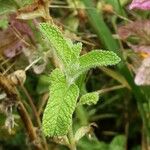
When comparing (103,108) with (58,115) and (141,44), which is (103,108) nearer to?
(141,44)

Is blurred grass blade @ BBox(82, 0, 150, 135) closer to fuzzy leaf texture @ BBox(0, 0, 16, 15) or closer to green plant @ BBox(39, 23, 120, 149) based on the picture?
fuzzy leaf texture @ BBox(0, 0, 16, 15)

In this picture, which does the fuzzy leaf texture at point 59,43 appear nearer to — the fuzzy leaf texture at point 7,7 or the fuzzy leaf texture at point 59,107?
the fuzzy leaf texture at point 59,107

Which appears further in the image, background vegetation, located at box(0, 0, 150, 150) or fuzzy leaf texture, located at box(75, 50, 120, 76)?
background vegetation, located at box(0, 0, 150, 150)

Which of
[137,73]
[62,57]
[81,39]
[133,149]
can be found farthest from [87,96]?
[133,149]

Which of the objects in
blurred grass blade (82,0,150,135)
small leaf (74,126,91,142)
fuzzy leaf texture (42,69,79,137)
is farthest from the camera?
blurred grass blade (82,0,150,135)

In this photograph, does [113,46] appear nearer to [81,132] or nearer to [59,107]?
[81,132]

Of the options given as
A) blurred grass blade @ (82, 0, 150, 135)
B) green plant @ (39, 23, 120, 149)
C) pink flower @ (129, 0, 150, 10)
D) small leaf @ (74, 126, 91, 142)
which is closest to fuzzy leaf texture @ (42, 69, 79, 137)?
green plant @ (39, 23, 120, 149)
